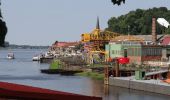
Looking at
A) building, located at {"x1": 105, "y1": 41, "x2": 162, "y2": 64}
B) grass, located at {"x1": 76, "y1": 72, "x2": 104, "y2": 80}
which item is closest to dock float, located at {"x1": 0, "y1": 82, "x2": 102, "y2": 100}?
grass, located at {"x1": 76, "y1": 72, "x2": 104, "y2": 80}

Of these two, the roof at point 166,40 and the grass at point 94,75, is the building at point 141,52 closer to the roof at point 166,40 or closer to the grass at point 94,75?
the grass at point 94,75

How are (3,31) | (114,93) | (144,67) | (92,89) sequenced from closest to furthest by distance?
(3,31) → (114,93) → (92,89) → (144,67)

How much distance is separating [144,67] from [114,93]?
22.4 metres

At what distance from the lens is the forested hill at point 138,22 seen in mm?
157000

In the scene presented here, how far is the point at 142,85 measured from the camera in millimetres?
55844

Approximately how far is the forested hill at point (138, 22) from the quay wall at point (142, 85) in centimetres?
9074

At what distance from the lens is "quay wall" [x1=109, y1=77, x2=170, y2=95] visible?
51.3 meters

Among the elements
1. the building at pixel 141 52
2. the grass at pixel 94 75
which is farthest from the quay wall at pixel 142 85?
the building at pixel 141 52

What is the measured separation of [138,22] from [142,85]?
105 m

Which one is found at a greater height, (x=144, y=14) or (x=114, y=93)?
(x=144, y=14)

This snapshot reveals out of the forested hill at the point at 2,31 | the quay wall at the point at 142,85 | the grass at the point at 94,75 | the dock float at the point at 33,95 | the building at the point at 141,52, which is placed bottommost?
the grass at the point at 94,75

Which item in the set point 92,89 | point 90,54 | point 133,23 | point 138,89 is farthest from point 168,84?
point 133,23

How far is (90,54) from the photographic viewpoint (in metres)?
105

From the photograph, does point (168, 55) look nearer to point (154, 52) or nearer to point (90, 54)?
point (154, 52)
